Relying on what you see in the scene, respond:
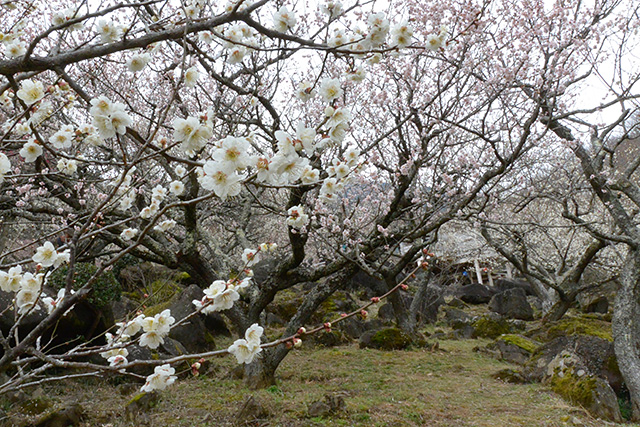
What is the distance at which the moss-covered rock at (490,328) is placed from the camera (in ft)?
34.8

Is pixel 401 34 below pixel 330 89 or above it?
above

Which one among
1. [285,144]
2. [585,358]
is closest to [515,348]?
[585,358]

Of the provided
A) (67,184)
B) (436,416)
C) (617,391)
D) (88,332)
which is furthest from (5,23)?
(617,391)

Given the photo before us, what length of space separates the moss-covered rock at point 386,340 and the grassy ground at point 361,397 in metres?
1.08

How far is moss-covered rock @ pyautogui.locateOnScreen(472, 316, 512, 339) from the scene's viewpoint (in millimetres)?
10617

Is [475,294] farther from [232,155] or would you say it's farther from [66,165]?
[232,155]

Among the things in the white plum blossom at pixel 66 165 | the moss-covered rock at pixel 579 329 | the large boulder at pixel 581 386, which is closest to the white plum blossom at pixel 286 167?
the white plum blossom at pixel 66 165

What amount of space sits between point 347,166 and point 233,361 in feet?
20.2

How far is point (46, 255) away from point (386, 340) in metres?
7.89

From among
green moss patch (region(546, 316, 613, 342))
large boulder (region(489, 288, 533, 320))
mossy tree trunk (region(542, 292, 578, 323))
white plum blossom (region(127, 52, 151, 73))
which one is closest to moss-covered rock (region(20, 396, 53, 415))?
white plum blossom (region(127, 52, 151, 73))

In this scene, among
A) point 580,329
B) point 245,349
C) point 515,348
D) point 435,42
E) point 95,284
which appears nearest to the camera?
point 245,349

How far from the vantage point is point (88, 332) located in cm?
657

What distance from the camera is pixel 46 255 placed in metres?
2.13

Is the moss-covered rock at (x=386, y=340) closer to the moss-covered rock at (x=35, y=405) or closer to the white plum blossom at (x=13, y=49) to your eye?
the moss-covered rock at (x=35, y=405)
